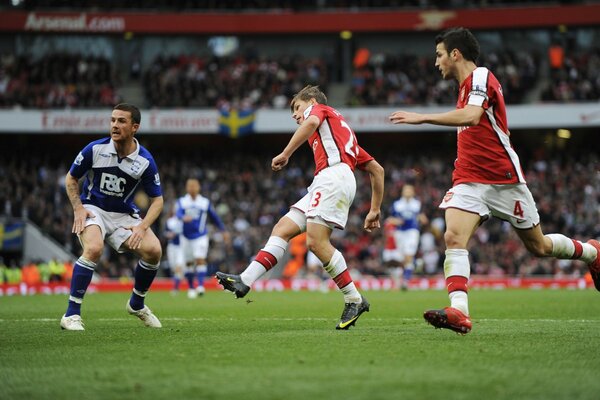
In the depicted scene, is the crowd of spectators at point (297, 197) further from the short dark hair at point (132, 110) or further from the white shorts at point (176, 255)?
the short dark hair at point (132, 110)

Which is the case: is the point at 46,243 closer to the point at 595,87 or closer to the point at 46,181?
the point at 46,181

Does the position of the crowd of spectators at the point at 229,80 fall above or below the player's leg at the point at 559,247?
above

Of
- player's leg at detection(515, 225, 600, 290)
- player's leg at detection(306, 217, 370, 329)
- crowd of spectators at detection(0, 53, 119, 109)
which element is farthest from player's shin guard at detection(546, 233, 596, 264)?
crowd of spectators at detection(0, 53, 119, 109)

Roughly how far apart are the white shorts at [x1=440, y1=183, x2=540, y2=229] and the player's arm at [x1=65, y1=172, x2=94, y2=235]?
12.5 ft

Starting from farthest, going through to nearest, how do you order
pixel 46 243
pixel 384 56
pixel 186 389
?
pixel 384 56 → pixel 46 243 → pixel 186 389

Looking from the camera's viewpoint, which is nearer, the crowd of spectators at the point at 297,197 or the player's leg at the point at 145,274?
the player's leg at the point at 145,274

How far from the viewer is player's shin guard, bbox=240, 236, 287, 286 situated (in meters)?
8.87

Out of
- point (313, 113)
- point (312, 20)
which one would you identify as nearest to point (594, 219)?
point (312, 20)

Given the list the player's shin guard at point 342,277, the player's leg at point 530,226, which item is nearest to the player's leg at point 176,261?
the player's shin guard at point 342,277

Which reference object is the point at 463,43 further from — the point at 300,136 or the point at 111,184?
the point at 111,184

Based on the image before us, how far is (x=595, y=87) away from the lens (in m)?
36.1

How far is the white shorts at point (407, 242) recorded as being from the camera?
2259cm

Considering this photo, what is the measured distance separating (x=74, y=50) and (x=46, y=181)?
815 centimetres

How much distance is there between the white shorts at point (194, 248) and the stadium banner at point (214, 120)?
15.9 metres
